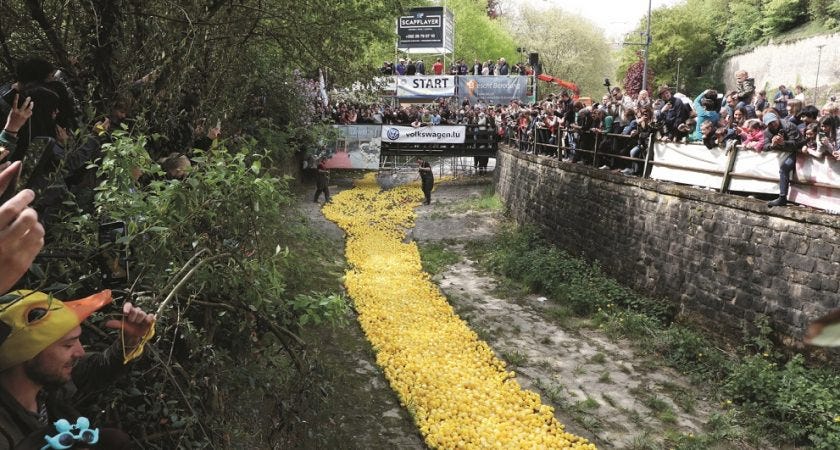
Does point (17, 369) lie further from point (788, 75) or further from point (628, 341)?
point (788, 75)

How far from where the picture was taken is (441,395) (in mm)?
7605

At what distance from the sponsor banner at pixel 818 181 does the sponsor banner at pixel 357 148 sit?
17861 mm

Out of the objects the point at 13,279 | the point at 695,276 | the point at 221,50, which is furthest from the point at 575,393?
the point at 13,279

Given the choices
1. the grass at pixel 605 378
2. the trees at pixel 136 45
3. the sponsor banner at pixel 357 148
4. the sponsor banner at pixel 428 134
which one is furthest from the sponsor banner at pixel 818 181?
the sponsor banner at pixel 357 148

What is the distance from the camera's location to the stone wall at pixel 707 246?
807 cm

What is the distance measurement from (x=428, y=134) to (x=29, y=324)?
2241 cm

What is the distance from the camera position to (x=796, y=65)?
3697 cm

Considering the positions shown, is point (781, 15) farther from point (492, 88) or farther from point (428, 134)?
point (428, 134)

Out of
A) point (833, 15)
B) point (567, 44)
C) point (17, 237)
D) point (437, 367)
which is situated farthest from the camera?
point (567, 44)

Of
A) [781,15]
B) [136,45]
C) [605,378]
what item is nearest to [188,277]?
[136,45]

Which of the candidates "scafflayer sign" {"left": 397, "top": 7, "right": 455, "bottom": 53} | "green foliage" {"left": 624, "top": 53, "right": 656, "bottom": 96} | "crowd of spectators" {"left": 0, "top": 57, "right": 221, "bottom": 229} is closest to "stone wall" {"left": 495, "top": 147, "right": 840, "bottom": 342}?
"crowd of spectators" {"left": 0, "top": 57, "right": 221, "bottom": 229}

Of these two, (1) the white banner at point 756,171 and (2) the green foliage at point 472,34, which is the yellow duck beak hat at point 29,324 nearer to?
(1) the white banner at point 756,171

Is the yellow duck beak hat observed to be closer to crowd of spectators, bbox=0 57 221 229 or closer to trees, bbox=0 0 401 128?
crowd of spectators, bbox=0 57 221 229

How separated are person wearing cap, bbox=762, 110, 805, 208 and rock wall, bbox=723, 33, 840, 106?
27.8 meters
